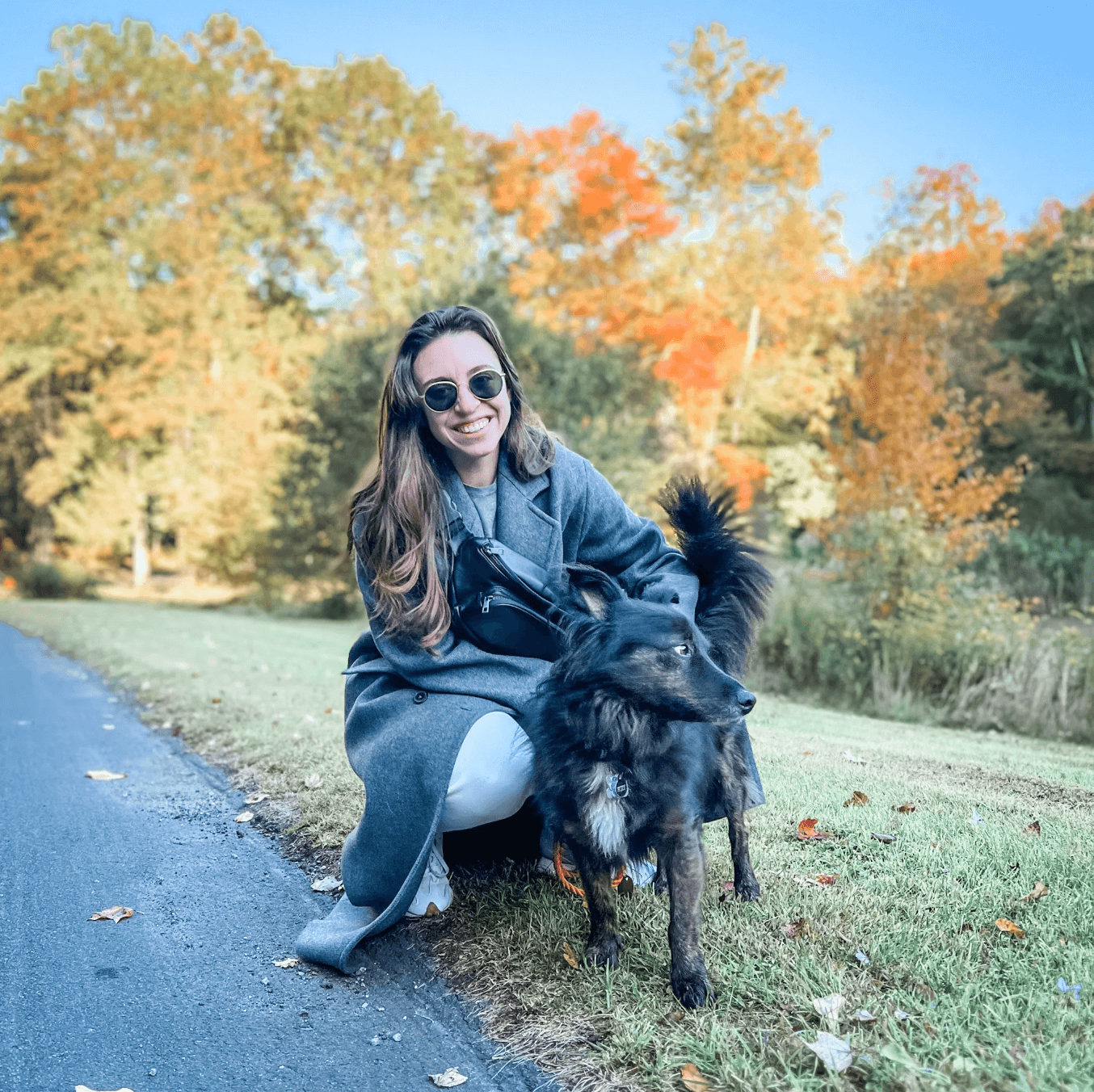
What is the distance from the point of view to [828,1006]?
2.24 meters

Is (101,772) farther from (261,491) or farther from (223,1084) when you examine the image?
(261,491)

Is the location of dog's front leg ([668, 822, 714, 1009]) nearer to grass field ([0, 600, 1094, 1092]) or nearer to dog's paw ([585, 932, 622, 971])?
grass field ([0, 600, 1094, 1092])

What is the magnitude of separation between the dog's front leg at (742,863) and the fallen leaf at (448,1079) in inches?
46.0

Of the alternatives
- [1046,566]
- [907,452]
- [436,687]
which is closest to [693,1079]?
[436,687]

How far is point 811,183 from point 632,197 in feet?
13.0

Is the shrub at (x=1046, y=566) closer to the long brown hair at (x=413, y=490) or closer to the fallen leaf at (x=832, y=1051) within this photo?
the long brown hair at (x=413, y=490)

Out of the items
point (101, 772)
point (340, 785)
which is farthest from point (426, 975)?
point (101, 772)

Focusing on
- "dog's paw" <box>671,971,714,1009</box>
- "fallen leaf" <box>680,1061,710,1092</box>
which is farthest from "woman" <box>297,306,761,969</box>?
"fallen leaf" <box>680,1061,710,1092</box>

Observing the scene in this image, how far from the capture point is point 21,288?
27.3 m

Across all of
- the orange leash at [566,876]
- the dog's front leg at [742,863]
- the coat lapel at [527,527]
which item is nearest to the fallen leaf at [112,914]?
the orange leash at [566,876]

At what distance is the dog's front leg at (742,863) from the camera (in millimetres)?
3043

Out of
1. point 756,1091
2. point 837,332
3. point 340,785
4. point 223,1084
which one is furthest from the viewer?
point 837,332

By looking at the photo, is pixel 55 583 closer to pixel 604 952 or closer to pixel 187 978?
pixel 187 978

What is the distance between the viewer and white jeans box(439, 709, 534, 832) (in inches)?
112
